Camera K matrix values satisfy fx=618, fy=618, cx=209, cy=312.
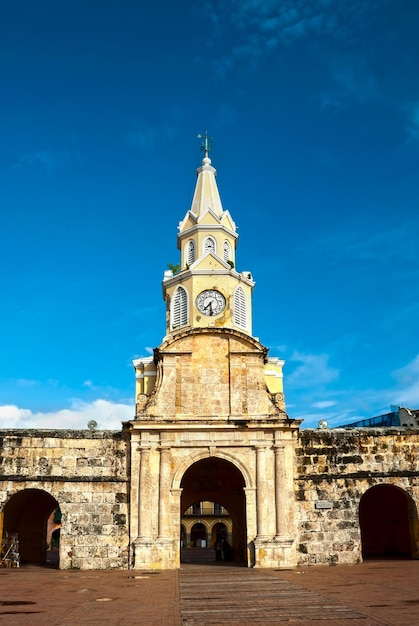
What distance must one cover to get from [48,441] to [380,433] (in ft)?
48.9

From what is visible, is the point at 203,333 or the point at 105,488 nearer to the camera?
the point at 105,488

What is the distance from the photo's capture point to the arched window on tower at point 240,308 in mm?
36875

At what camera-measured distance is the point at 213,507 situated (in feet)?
240

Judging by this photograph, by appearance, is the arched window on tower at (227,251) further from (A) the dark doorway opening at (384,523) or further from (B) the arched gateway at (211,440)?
(A) the dark doorway opening at (384,523)

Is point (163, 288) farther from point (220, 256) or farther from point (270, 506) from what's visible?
point (270, 506)

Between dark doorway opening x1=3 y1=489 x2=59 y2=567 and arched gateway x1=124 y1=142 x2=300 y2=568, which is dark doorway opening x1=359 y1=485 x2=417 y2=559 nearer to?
arched gateway x1=124 y1=142 x2=300 y2=568

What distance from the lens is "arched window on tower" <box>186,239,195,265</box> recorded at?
39.0 metres

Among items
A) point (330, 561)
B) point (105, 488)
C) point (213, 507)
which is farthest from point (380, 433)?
point (213, 507)

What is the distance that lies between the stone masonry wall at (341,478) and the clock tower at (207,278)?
9.31 meters

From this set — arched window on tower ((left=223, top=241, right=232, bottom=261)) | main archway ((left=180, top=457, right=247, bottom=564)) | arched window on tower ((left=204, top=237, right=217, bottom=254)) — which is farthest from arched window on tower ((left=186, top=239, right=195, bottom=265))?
main archway ((left=180, top=457, right=247, bottom=564))

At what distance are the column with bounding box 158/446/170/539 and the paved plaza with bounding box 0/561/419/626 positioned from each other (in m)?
2.20

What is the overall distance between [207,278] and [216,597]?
22.9 metres

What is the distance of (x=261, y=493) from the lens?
26.2 meters

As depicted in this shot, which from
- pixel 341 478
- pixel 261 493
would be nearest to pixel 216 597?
pixel 261 493
